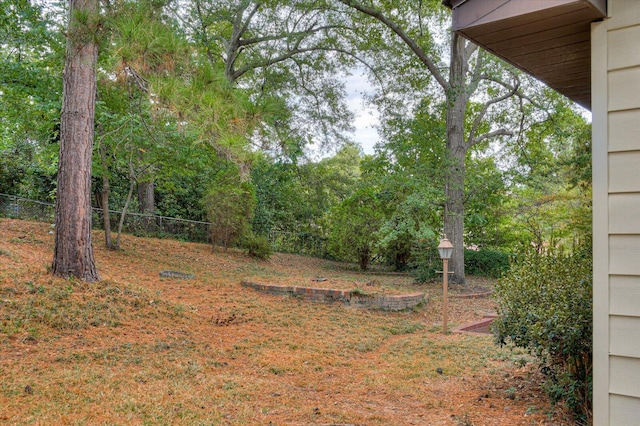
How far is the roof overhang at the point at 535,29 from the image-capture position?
75.5 inches

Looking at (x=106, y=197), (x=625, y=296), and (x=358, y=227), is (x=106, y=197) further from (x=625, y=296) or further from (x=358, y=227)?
(x=625, y=296)

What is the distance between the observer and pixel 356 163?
23797 mm

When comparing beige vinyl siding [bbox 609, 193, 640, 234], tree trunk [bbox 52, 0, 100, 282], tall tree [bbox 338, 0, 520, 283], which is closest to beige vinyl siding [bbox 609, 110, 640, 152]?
beige vinyl siding [bbox 609, 193, 640, 234]

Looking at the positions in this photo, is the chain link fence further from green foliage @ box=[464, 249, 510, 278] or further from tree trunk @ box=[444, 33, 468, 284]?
tree trunk @ box=[444, 33, 468, 284]

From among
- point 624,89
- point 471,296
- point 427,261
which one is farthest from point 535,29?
point 427,261

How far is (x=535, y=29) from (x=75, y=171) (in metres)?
5.20

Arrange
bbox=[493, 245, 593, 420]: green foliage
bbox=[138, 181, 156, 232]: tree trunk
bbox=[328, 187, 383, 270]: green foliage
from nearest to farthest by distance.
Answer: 1. bbox=[493, 245, 593, 420]: green foliage
2. bbox=[138, 181, 156, 232]: tree trunk
3. bbox=[328, 187, 383, 270]: green foliage

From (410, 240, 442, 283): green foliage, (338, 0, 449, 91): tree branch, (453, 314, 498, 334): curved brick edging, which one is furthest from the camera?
(410, 240, 442, 283): green foliage

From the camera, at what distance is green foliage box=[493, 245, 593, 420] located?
245 cm

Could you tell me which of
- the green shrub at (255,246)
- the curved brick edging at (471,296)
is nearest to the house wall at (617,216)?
the curved brick edging at (471,296)

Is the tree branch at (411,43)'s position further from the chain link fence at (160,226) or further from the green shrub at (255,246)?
the chain link fence at (160,226)

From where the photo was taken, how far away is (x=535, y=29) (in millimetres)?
2096

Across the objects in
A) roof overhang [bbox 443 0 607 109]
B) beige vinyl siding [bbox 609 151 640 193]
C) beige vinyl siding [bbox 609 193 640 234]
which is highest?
roof overhang [bbox 443 0 607 109]

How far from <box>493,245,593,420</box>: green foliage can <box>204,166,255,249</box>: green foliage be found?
8.60 meters
